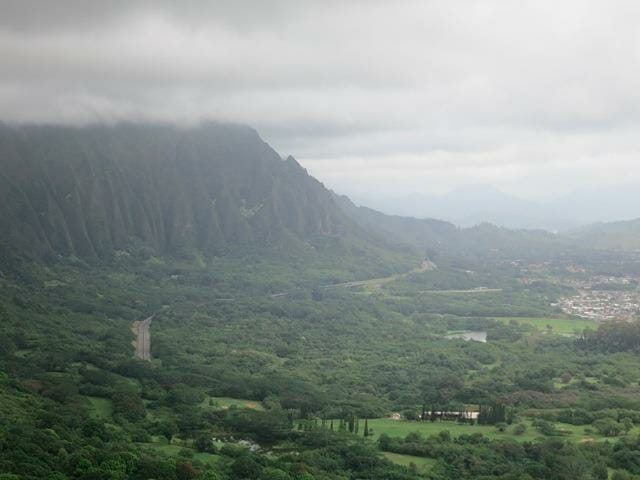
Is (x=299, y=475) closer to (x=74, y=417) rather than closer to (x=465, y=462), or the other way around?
(x=465, y=462)

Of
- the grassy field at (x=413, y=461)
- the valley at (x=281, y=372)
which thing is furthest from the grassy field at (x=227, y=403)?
the grassy field at (x=413, y=461)

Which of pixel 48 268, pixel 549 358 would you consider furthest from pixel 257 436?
pixel 48 268

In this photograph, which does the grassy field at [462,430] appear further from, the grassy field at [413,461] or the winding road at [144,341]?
the winding road at [144,341]

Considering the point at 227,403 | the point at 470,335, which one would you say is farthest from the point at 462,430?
the point at 470,335

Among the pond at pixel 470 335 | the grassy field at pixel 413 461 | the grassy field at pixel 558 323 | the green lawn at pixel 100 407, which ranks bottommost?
the grassy field at pixel 413 461

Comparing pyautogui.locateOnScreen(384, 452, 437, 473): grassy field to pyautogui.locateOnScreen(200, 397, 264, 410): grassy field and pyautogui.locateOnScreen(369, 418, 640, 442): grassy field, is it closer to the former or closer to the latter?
pyautogui.locateOnScreen(369, 418, 640, 442): grassy field

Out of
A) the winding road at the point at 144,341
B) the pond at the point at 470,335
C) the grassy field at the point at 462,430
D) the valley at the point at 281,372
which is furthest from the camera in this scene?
the pond at the point at 470,335
